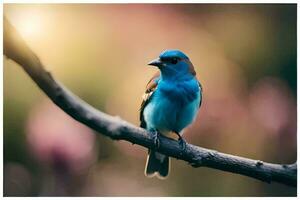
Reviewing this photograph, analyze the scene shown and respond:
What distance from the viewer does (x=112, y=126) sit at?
3.78ft

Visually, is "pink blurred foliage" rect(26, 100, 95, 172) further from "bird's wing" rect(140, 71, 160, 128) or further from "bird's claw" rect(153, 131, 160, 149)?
"bird's claw" rect(153, 131, 160, 149)

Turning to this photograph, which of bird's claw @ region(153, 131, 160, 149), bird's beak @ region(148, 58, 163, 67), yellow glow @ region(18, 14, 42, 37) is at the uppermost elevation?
yellow glow @ region(18, 14, 42, 37)

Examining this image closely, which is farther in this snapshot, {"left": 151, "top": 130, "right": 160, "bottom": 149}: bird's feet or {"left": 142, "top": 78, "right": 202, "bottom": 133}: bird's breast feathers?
{"left": 142, "top": 78, "right": 202, "bottom": 133}: bird's breast feathers

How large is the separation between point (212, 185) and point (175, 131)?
8.1 inches

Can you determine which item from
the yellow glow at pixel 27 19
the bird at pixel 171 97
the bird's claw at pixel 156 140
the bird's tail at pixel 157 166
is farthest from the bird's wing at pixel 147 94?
the yellow glow at pixel 27 19

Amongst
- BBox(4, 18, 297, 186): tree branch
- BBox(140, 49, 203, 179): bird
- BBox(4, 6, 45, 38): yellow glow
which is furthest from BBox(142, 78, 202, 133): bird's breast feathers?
BBox(4, 6, 45, 38): yellow glow

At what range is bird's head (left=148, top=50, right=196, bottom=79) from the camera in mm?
1646

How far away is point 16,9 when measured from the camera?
1.79m

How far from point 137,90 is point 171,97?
0.54ft

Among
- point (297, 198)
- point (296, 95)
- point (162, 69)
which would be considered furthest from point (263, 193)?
point (162, 69)

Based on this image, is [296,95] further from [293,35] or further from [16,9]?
[16,9]

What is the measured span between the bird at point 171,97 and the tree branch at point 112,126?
0.13m

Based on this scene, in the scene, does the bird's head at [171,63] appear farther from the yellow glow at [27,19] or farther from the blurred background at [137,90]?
the yellow glow at [27,19]

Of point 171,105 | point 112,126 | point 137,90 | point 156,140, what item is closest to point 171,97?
point 171,105
